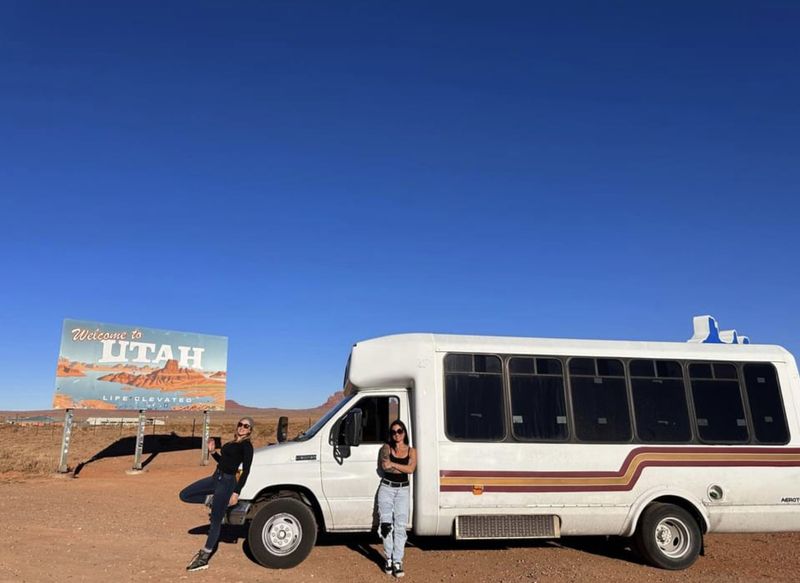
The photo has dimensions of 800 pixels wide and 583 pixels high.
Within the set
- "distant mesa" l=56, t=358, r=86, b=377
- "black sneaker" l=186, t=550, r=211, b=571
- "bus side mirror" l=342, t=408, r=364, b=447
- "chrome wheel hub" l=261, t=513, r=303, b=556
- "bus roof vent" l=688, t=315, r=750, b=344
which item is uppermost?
"distant mesa" l=56, t=358, r=86, b=377

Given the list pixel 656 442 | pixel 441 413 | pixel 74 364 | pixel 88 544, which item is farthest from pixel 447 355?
pixel 74 364

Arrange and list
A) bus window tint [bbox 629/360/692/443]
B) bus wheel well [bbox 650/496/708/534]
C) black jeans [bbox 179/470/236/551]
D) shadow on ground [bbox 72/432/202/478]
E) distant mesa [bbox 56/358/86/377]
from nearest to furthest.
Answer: black jeans [bbox 179/470/236/551] → bus wheel well [bbox 650/496/708/534] → bus window tint [bbox 629/360/692/443] → distant mesa [bbox 56/358/86/377] → shadow on ground [bbox 72/432/202/478]

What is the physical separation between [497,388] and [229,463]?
3.79m

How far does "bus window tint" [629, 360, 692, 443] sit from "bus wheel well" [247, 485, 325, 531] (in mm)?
4722

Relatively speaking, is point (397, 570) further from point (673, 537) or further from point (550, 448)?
point (673, 537)

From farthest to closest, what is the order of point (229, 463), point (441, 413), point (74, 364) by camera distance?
point (74, 364) → point (441, 413) → point (229, 463)

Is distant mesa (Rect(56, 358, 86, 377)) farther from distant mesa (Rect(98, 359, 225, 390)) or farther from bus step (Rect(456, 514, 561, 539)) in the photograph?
bus step (Rect(456, 514, 561, 539))

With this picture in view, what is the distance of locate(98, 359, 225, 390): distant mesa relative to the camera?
21047mm

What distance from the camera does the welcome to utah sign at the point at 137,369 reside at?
1970cm

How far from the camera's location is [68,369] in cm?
1959

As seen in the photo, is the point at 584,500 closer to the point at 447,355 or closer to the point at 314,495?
the point at 447,355

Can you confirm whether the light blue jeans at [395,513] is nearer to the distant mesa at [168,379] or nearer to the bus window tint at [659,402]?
the bus window tint at [659,402]

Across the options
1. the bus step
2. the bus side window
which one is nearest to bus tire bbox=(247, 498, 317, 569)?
the bus side window

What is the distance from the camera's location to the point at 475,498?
286 inches
